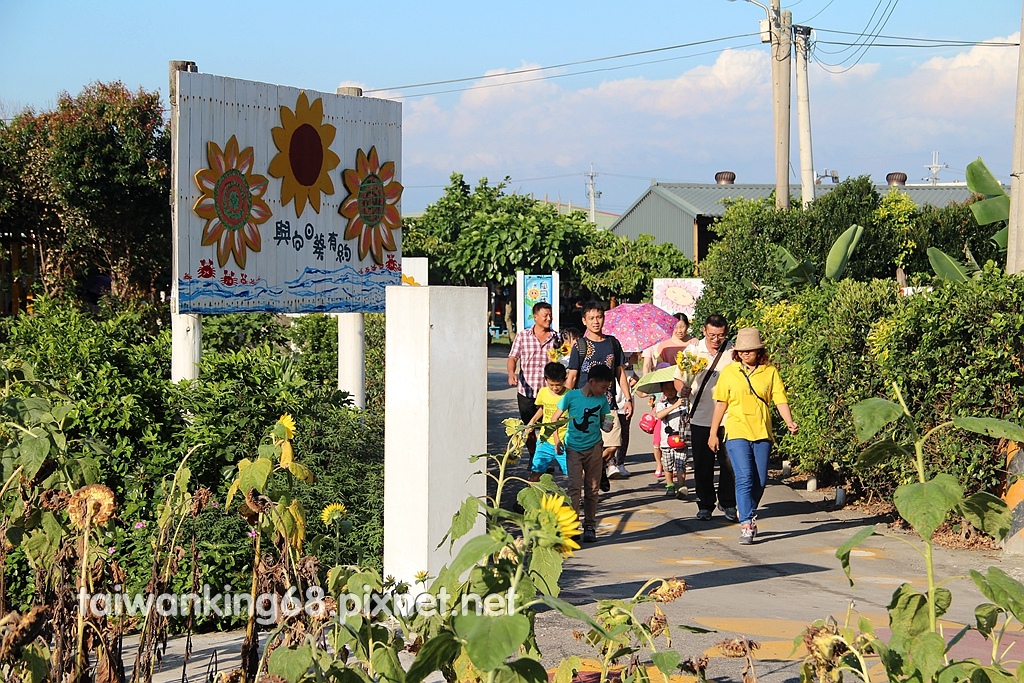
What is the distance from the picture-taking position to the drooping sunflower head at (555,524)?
243cm

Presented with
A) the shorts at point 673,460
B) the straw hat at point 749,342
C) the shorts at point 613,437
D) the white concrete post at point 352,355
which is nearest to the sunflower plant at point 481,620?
the straw hat at point 749,342

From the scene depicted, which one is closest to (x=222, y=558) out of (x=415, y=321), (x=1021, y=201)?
(x=415, y=321)

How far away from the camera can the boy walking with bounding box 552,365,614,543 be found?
816 centimetres

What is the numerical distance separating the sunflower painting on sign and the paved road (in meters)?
14.2

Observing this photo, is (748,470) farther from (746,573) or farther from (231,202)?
(231,202)

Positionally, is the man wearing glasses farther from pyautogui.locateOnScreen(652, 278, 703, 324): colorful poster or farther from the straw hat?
pyautogui.locateOnScreen(652, 278, 703, 324): colorful poster

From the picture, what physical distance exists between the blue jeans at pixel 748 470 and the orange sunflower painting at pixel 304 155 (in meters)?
3.59

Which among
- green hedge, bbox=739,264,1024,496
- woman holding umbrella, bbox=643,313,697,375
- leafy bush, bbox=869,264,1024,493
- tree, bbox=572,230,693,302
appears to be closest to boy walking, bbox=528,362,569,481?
woman holding umbrella, bbox=643,313,697,375

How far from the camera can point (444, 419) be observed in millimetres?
5168

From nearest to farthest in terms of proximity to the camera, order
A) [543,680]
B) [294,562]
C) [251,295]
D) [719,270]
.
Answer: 1. [543,680]
2. [294,562]
3. [251,295]
4. [719,270]

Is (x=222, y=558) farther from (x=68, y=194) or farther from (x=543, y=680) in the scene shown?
(x=68, y=194)

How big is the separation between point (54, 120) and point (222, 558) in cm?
1127

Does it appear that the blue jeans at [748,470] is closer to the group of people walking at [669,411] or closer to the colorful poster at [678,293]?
the group of people walking at [669,411]

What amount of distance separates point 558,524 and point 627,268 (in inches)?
1195
